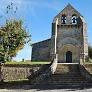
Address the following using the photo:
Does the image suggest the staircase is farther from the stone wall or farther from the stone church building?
the stone wall

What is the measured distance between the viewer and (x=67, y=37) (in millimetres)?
42312

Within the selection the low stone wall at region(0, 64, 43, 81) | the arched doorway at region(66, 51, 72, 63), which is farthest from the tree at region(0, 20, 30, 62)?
the arched doorway at region(66, 51, 72, 63)

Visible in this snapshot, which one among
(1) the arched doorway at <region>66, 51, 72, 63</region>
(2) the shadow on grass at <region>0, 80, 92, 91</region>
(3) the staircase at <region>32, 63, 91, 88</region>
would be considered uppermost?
(1) the arched doorway at <region>66, 51, 72, 63</region>

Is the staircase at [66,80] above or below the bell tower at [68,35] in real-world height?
below

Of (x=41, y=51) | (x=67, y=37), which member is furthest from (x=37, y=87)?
(x=41, y=51)

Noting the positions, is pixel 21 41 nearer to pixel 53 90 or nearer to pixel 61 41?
pixel 53 90

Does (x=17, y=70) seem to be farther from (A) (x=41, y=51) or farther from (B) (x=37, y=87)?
(A) (x=41, y=51)

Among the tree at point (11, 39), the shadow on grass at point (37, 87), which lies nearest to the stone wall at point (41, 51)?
the tree at point (11, 39)

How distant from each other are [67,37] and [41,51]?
5217 mm

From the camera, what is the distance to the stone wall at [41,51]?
43.1m

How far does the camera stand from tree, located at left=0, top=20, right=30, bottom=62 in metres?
24.0

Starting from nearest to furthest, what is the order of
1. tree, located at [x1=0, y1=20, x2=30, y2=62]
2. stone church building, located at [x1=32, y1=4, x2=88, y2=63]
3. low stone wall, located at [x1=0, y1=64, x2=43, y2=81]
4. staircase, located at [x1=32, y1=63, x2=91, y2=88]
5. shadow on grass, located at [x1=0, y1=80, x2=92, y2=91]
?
shadow on grass, located at [x1=0, y1=80, x2=92, y2=91], staircase, located at [x1=32, y1=63, x2=91, y2=88], tree, located at [x1=0, y1=20, x2=30, y2=62], low stone wall, located at [x1=0, y1=64, x2=43, y2=81], stone church building, located at [x1=32, y1=4, x2=88, y2=63]

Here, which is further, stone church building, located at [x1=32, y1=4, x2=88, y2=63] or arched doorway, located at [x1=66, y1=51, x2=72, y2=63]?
arched doorway, located at [x1=66, y1=51, x2=72, y2=63]

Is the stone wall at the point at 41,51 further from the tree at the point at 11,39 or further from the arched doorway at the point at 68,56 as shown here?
the tree at the point at 11,39
